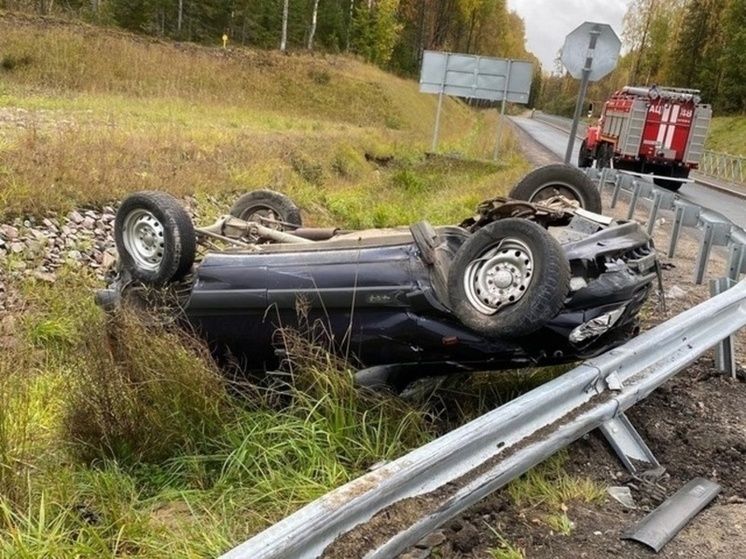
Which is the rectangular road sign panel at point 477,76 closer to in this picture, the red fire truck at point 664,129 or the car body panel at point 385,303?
the red fire truck at point 664,129

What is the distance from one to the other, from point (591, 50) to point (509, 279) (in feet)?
22.4

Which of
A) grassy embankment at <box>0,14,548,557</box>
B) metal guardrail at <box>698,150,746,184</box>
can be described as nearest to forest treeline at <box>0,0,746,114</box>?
metal guardrail at <box>698,150,746,184</box>

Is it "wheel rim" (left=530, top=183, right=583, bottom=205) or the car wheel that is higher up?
"wheel rim" (left=530, top=183, right=583, bottom=205)

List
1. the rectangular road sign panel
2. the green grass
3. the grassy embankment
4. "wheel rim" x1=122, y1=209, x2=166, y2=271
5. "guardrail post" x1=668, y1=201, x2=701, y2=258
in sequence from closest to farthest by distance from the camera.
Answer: the grassy embankment, "wheel rim" x1=122, y1=209, x2=166, y2=271, "guardrail post" x1=668, y1=201, x2=701, y2=258, the rectangular road sign panel, the green grass

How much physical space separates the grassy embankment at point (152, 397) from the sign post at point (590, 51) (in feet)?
8.26

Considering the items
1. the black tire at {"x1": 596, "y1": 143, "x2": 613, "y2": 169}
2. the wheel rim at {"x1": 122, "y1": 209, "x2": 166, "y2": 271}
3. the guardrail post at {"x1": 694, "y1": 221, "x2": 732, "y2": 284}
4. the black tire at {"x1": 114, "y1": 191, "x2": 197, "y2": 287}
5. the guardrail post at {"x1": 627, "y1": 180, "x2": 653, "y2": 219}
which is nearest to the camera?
the black tire at {"x1": 114, "y1": 191, "x2": 197, "y2": 287}

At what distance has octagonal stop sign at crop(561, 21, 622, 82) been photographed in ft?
28.7

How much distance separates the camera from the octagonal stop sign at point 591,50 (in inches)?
344

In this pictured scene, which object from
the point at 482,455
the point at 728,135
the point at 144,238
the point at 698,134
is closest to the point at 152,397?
the point at 144,238

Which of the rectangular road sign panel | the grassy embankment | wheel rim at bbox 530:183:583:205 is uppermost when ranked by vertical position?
the rectangular road sign panel

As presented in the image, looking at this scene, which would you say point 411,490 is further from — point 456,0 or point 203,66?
point 456,0

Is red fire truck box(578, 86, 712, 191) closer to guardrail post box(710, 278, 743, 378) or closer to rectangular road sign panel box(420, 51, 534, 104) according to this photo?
rectangular road sign panel box(420, 51, 534, 104)

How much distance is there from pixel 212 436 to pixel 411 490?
1.39 meters

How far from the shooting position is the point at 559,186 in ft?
15.4
